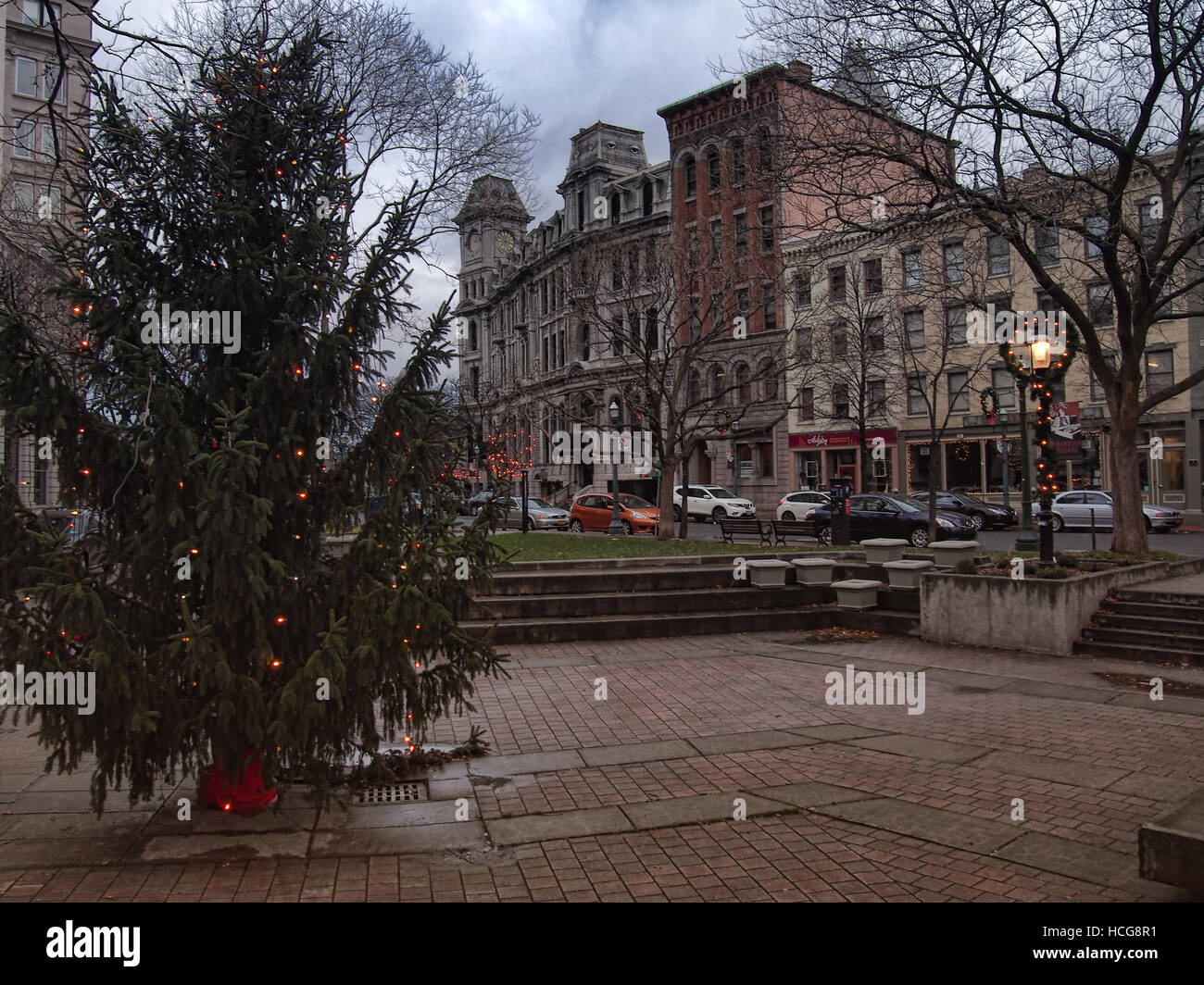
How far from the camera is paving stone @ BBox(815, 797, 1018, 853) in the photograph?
16.5ft

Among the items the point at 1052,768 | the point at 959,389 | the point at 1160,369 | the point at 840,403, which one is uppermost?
the point at 959,389

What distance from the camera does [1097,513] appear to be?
3070 centimetres

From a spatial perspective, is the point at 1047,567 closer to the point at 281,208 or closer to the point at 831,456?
the point at 281,208

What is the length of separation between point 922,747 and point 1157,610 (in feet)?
20.8

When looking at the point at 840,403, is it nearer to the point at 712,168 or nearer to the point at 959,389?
the point at 959,389

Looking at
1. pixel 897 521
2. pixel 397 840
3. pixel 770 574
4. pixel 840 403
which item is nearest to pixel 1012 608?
pixel 770 574

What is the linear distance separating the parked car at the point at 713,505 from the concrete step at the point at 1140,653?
87.5 ft

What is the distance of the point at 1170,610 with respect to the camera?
36.9ft

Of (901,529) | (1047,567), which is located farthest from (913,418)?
(1047,567)

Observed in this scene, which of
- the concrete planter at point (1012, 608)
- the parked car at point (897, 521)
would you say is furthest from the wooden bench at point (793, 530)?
the concrete planter at point (1012, 608)

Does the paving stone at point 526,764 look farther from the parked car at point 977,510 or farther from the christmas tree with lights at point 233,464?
the parked car at point 977,510

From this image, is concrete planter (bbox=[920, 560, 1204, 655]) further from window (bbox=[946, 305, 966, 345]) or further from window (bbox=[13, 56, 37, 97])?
window (bbox=[13, 56, 37, 97])

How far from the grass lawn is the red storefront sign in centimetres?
2543
